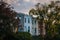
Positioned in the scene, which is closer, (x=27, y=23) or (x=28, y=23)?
(x=27, y=23)

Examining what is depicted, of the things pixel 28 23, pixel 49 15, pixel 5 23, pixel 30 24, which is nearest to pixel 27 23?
pixel 28 23

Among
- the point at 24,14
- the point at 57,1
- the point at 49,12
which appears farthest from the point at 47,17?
the point at 24,14

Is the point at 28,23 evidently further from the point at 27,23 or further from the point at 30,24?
the point at 30,24

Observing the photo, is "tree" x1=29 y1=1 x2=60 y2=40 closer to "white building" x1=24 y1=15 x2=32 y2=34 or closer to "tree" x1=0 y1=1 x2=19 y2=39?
"white building" x1=24 y1=15 x2=32 y2=34

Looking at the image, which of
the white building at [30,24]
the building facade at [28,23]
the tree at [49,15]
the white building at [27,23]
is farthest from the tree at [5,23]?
the white building at [27,23]

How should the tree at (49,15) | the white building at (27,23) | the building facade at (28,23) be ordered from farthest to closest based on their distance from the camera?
the white building at (27,23) → the building facade at (28,23) → the tree at (49,15)

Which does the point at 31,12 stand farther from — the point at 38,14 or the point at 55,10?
the point at 55,10

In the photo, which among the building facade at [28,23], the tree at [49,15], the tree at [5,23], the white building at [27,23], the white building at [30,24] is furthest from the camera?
the white building at [30,24]

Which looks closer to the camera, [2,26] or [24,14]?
[2,26]

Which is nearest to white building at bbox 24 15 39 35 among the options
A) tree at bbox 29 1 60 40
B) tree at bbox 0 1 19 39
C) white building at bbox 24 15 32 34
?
white building at bbox 24 15 32 34

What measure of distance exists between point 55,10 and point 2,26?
28751 mm

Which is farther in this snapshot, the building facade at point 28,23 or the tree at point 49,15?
the building facade at point 28,23

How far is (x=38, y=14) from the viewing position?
53656 mm

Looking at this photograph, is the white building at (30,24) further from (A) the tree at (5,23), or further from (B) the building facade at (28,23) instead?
(A) the tree at (5,23)
